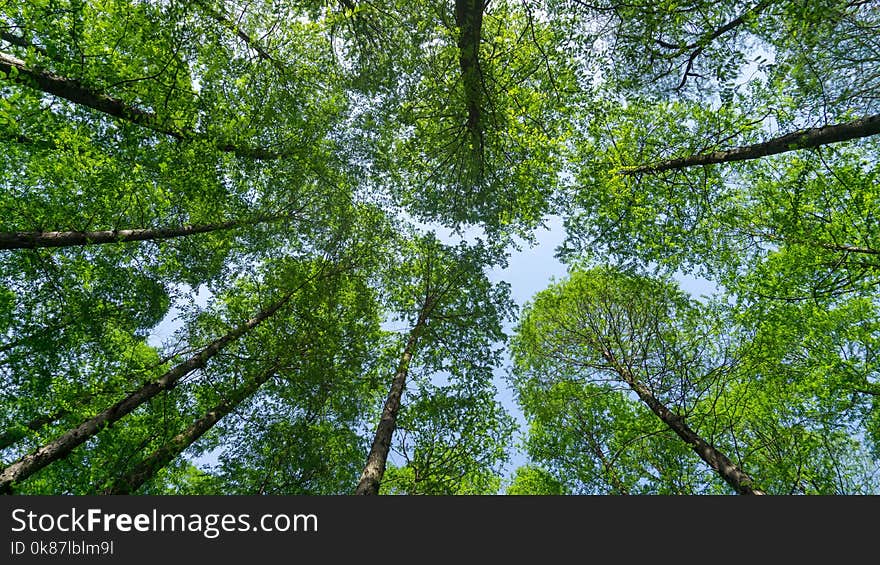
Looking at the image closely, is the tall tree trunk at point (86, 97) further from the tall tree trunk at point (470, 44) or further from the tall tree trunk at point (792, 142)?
the tall tree trunk at point (792, 142)

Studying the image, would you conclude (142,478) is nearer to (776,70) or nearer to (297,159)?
(297,159)

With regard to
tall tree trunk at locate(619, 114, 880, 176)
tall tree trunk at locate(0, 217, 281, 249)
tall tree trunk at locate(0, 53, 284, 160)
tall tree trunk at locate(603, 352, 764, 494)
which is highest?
tall tree trunk at locate(0, 53, 284, 160)

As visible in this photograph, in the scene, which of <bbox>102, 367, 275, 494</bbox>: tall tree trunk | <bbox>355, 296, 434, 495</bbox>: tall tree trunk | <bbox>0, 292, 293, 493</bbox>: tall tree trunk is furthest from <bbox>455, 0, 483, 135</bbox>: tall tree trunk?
<bbox>102, 367, 275, 494</bbox>: tall tree trunk

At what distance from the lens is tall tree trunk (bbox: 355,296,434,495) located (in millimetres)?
6570

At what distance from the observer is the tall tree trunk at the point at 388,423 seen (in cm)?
657

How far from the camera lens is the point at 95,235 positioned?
7898mm

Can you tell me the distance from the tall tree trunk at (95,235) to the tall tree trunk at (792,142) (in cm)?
1005

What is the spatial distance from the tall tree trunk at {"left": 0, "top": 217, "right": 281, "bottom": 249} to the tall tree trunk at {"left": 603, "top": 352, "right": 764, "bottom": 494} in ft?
36.3

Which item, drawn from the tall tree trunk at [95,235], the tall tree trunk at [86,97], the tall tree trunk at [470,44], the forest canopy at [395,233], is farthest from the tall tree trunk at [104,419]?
the tall tree trunk at [470,44]

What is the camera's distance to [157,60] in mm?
7727

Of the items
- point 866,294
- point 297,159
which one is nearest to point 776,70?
point 866,294

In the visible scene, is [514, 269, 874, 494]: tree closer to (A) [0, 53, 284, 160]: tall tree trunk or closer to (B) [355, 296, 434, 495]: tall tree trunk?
(B) [355, 296, 434, 495]: tall tree trunk

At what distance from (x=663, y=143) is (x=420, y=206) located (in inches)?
244

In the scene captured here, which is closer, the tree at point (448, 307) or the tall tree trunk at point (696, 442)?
the tall tree trunk at point (696, 442)
